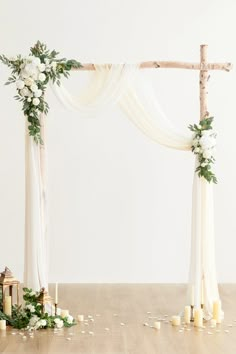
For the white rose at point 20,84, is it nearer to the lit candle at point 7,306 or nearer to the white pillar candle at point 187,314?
the lit candle at point 7,306

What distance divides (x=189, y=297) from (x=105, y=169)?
2.85 meters

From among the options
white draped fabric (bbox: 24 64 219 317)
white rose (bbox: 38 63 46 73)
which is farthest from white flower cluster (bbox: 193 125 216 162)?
white rose (bbox: 38 63 46 73)

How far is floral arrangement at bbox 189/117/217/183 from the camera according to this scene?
7000 millimetres

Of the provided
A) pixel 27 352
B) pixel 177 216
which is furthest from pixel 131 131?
pixel 27 352

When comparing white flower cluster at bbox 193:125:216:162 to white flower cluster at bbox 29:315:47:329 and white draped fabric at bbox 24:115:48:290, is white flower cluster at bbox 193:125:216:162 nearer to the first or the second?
white draped fabric at bbox 24:115:48:290

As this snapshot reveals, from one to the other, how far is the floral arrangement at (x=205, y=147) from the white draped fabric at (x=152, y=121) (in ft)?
0.27

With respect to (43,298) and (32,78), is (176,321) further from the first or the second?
(32,78)

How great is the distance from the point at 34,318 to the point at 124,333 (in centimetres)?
78

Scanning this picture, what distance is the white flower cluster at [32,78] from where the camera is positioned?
6.77m

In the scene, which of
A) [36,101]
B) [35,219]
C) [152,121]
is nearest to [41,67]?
[36,101]

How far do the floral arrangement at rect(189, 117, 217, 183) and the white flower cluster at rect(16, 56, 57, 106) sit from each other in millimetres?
1446

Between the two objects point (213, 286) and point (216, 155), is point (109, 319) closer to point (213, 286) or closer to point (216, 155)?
point (213, 286)

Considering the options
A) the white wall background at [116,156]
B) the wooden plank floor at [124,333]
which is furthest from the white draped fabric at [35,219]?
the white wall background at [116,156]

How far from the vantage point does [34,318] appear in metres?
6.59
